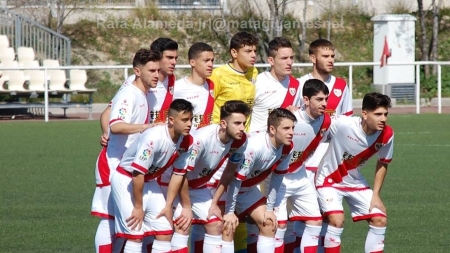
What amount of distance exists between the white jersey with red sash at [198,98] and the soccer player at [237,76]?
191mm

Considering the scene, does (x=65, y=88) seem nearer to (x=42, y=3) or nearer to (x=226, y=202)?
(x=42, y=3)

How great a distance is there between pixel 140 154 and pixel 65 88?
54.0 feet

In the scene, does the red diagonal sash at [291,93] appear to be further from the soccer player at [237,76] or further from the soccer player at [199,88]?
the soccer player at [199,88]

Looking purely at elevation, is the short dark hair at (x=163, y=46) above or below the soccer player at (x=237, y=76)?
above

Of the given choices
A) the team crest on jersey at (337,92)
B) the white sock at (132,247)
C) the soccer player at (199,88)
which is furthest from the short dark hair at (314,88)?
the white sock at (132,247)

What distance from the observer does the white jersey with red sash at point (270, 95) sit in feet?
29.5

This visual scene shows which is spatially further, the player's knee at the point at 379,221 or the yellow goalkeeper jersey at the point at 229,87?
the yellow goalkeeper jersey at the point at 229,87

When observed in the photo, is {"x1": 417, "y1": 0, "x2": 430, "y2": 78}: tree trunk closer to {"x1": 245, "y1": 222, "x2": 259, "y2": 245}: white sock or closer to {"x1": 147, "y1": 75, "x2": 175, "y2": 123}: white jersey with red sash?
{"x1": 245, "y1": 222, "x2": 259, "y2": 245}: white sock

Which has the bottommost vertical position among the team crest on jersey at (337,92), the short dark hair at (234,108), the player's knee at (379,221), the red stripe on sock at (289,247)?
the red stripe on sock at (289,247)

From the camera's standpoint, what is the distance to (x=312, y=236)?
8391mm

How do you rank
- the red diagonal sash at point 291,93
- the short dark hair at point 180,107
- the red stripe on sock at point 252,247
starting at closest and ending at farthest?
the short dark hair at point 180,107 → the red stripe on sock at point 252,247 → the red diagonal sash at point 291,93

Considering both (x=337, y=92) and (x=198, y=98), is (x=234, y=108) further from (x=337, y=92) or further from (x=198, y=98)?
(x=337, y=92)

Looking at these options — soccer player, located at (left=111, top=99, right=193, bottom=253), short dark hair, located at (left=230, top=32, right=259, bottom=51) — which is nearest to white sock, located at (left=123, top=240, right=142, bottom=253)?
soccer player, located at (left=111, top=99, right=193, bottom=253)

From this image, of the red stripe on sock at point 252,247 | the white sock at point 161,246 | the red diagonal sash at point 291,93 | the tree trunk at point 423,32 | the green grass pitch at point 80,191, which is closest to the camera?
the white sock at point 161,246
